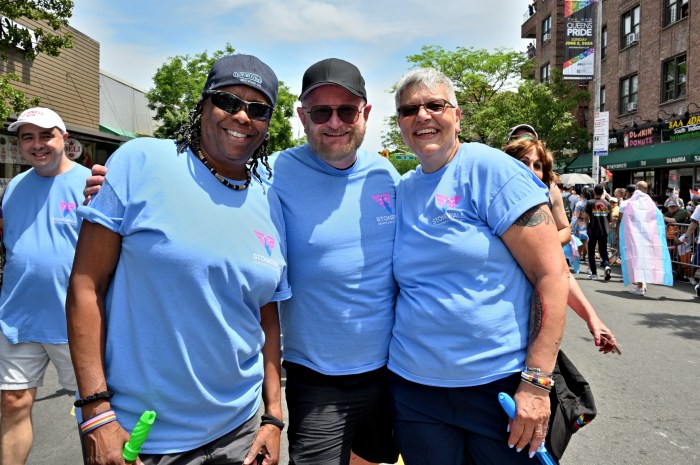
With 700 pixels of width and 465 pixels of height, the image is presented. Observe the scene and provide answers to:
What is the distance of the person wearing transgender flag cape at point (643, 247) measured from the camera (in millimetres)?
10281

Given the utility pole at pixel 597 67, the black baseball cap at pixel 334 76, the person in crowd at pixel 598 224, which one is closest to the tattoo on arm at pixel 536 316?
the black baseball cap at pixel 334 76

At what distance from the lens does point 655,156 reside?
72.5 ft

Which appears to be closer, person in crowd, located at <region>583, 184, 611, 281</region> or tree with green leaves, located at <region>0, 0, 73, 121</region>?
tree with green leaves, located at <region>0, 0, 73, 121</region>

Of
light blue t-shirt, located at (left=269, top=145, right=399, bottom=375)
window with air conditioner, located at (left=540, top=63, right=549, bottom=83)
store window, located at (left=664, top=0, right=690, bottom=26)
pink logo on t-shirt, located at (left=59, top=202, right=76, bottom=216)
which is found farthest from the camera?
window with air conditioner, located at (left=540, top=63, right=549, bottom=83)

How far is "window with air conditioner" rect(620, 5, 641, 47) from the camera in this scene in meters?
26.2

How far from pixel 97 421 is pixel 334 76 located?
5.68 feet

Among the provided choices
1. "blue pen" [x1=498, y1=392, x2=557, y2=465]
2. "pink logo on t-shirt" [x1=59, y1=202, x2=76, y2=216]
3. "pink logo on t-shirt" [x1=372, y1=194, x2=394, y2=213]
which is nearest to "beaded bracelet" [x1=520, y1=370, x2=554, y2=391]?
"blue pen" [x1=498, y1=392, x2=557, y2=465]

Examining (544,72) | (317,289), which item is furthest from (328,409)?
(544,72)

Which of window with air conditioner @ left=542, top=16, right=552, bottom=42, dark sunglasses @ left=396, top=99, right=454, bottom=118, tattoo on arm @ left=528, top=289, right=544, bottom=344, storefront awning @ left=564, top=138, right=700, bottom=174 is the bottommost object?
tattoo on arm @ left=528, top=289, right=544, bottom=344

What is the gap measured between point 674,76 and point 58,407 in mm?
25970

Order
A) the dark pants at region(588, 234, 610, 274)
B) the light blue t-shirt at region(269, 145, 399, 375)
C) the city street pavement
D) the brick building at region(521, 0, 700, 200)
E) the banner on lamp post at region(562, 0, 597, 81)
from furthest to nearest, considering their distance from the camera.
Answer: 1. the banner on lamp post at region(562, 0, 597, 81)
2. the brick building at region(521, 0, 700, 200)
3. the dark pants at region(588, 234, 610, 274)
4. the city street pavement
5. the light blue t-shirt at region(269, 145, 399, 375)

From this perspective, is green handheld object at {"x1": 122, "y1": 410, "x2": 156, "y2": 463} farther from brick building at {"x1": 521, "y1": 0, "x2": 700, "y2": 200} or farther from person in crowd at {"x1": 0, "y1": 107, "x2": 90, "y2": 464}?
brick building at {"x1": 521, "y1": 0, "x2": 700, "y2": 200}

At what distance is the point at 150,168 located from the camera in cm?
185

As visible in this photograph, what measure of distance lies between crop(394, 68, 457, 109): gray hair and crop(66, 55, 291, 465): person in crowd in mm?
835
